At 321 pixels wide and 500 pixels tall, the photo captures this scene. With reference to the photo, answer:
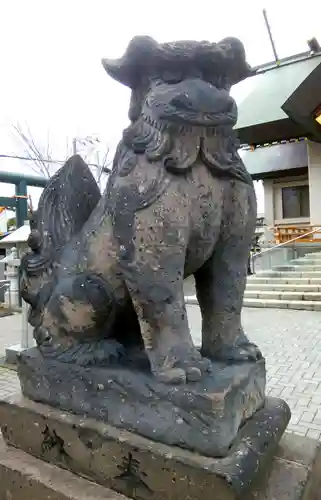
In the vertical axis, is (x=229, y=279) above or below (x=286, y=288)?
above

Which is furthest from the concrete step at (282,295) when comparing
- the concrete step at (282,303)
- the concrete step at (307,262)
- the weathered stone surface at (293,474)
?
the weathered stone surface at (293,474)

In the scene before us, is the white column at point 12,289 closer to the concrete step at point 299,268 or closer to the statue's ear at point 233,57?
the concrete step at point 299,268

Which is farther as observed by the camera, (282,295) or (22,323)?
(282,295)

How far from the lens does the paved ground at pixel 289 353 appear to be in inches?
94.3

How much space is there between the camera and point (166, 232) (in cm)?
103

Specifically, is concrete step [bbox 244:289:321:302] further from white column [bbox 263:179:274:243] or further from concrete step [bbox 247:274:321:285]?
white column [bbox 263:179:274:243]

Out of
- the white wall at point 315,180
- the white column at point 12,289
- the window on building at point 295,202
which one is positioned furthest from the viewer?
the window on building at point 295,202

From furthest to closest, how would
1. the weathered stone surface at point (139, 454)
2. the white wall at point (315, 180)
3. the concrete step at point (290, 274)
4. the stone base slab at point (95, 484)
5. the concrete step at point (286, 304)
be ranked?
the white wall at point (315, 180) < the concrete step at point (290, 274) < the concrete step at point (286, 304) < the stone base slab at point (95, 484) < the weathered stone surface at point (139, 454)

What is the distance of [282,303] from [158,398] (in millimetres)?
5482

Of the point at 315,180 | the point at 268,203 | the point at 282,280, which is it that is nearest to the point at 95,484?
the point at 282,280

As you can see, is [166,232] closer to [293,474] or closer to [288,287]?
[293,474]

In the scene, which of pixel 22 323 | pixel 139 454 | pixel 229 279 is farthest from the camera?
pixel 22 323

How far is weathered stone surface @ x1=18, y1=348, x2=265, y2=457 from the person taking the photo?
959mm

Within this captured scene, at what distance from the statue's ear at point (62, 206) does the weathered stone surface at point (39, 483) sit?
0.65m
